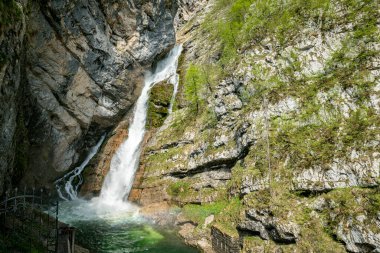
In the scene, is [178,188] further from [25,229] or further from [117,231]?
[25,229]

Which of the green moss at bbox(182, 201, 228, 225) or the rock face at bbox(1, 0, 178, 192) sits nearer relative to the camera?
the green moss at bbox(182, 201, 228, 225)

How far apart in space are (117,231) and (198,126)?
44.3 feet

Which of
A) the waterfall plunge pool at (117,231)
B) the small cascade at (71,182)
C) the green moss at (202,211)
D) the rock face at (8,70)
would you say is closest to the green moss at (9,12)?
the rock face at (8,70)

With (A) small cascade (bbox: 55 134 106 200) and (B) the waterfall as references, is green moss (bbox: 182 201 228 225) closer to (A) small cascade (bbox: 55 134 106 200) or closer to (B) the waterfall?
(B) the waterfall

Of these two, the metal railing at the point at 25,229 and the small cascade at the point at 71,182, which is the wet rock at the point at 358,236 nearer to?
the metal railing at the point at 25,229

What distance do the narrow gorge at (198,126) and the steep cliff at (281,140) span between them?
0.34 ft

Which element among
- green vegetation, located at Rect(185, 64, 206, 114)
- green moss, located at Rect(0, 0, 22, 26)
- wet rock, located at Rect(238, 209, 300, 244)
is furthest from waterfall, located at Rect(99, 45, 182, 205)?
green moss, located at Rect(0, 0, 22, 26)

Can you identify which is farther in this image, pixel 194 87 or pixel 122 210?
pixel 194 87

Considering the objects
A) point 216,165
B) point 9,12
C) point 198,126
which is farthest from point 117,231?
point 9,12

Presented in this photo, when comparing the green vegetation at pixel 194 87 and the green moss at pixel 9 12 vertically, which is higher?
the green vegetation at pixel 194 87

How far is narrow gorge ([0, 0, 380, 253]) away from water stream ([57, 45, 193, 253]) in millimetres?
151

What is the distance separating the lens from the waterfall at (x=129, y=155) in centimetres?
3177

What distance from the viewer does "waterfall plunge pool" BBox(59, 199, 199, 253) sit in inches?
779

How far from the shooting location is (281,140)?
2247 centimetres
